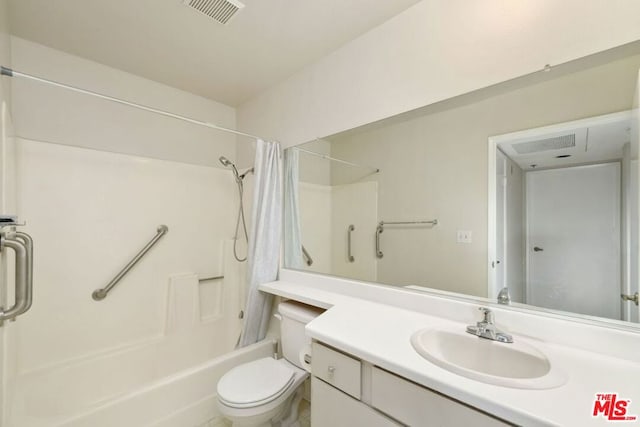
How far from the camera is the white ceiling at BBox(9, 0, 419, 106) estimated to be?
4.82 feet

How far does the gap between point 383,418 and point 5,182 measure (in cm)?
195

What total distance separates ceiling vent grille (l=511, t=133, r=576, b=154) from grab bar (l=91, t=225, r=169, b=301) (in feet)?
7.97

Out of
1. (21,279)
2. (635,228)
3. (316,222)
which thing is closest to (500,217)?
(635,228)

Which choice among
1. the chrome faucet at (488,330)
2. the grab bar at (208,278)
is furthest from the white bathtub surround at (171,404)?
the chrome faucet at (488,330)

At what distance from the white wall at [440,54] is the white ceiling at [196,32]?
133mm

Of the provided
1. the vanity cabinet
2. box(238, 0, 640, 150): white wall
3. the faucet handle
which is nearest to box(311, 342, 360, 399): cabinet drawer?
the vanity cabinet

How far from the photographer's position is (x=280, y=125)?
87.0 inches

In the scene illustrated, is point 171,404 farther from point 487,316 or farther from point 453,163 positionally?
point 453,163

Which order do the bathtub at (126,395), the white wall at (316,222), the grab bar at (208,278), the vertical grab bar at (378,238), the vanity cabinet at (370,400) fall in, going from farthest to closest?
the grab bar at (208,278) < the white wall at (316,222) < the vertical grab bar at (378,238) < the bathtub at (126,395) < the vanity cabinet at (370,400)

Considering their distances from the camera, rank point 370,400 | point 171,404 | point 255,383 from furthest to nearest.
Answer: point 171,404 → point 255,383 → point 370,400

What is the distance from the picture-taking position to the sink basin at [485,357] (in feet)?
2.48

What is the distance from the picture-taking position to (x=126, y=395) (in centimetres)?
140

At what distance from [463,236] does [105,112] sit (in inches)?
101

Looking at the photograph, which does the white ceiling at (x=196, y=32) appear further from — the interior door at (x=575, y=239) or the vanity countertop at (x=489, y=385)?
the vanity countertop at (x=489, y=385)
